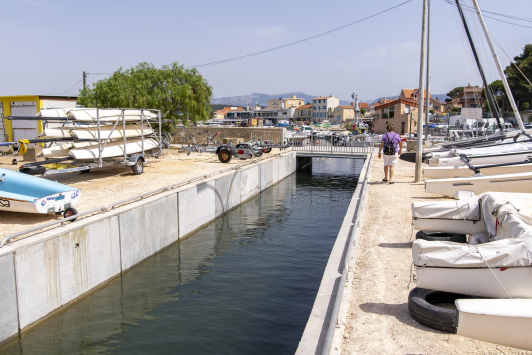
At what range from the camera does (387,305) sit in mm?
5684

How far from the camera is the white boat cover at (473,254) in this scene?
4.84 m

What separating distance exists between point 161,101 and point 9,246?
2188 centimetres

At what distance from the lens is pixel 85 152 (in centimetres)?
1568

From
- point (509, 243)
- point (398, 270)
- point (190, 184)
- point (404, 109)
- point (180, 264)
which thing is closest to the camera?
point (509, 243)

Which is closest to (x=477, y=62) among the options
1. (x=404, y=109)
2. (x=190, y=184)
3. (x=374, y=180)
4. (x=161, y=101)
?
(x=374, y=180)

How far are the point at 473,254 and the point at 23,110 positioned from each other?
100 ft

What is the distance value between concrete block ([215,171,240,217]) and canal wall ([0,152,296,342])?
1312mm

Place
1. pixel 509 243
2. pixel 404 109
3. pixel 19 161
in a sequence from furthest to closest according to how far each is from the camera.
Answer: pixel 404 109
pixel 19 161
pixel 509 243

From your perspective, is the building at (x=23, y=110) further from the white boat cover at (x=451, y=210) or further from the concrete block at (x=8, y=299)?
the white boat cover at (x=451, y=210)

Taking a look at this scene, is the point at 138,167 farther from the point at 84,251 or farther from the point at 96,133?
the point at 84,251

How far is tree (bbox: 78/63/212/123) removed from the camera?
26.6 meters

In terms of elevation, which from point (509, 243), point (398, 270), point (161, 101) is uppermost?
point (161, 101)

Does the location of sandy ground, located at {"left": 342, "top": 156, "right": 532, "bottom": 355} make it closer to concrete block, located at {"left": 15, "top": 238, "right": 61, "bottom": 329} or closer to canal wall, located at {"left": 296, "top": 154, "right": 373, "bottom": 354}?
canal wall, located at {"left": 296, "top": 154, "right": 373, "bottom": 354}

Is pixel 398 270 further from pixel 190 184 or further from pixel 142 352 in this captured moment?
pixel 190 184
